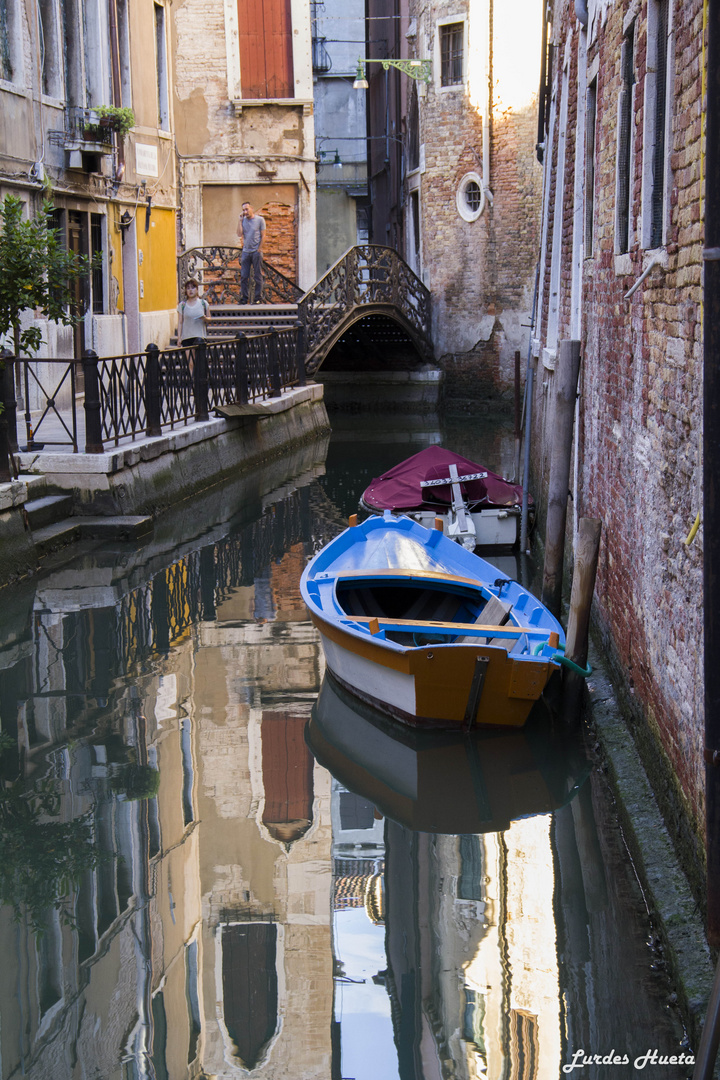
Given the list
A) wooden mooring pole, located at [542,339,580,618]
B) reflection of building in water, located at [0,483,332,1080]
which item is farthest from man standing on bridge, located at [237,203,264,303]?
wooden mooring pole, located at [542,339,580,618]

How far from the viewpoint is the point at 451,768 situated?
18.5ft

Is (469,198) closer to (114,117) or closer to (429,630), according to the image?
(114,117)

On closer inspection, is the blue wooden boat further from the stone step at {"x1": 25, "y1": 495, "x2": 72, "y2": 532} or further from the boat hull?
the stone step at {"x1": 25, "y1": 495, "x2": 72, "y2": 532}

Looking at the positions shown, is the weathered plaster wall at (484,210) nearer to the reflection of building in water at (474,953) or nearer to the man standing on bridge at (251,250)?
the man standing on bridge at (251,250)

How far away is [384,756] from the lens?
5.86 meters

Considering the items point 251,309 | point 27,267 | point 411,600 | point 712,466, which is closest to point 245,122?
point 251,309

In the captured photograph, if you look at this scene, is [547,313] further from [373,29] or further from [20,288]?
[373,29]

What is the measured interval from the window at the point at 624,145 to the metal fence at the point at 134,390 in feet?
15.5

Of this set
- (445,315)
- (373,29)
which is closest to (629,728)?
(445,315)

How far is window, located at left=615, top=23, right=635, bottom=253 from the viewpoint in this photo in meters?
6.04

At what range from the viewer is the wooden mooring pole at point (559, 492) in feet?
23.1

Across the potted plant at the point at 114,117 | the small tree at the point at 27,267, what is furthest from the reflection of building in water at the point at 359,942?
the potted plant at the point at 114,117

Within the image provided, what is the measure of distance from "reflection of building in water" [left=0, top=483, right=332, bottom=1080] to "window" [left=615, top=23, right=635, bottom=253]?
297 cm

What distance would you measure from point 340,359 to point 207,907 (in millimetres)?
19712
